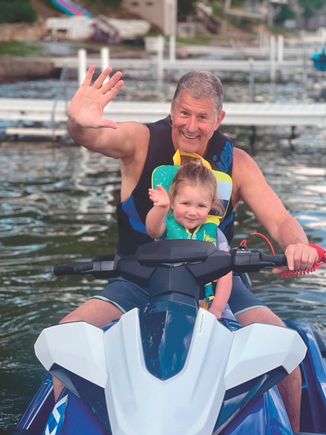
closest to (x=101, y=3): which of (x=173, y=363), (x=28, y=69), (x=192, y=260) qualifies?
(x=28, y=69)

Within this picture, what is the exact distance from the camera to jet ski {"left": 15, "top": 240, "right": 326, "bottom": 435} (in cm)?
264

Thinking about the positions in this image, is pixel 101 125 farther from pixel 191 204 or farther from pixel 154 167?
pixel 191 204

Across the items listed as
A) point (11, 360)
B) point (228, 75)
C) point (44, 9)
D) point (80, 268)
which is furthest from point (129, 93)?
point (44, 9)

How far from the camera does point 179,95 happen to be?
145 inches

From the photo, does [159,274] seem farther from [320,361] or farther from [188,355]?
[320,361]

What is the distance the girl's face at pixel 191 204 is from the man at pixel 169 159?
377mm

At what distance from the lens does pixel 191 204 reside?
335cm

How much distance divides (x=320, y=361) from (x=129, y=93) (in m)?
22.7

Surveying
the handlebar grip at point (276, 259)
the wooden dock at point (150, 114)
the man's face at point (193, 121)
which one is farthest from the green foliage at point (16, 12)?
the handlebar grip at point (276, 259)

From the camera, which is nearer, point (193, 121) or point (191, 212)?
point (191, 212)

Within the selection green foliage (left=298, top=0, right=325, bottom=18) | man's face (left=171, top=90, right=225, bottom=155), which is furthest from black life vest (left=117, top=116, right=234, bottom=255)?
green foliage (left=298, top=0, right=325, bottom=18)

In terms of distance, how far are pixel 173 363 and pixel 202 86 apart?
1304mm

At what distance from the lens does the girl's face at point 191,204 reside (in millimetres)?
Answer: 3324

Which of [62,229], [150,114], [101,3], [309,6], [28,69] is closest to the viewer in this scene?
[62,229]
